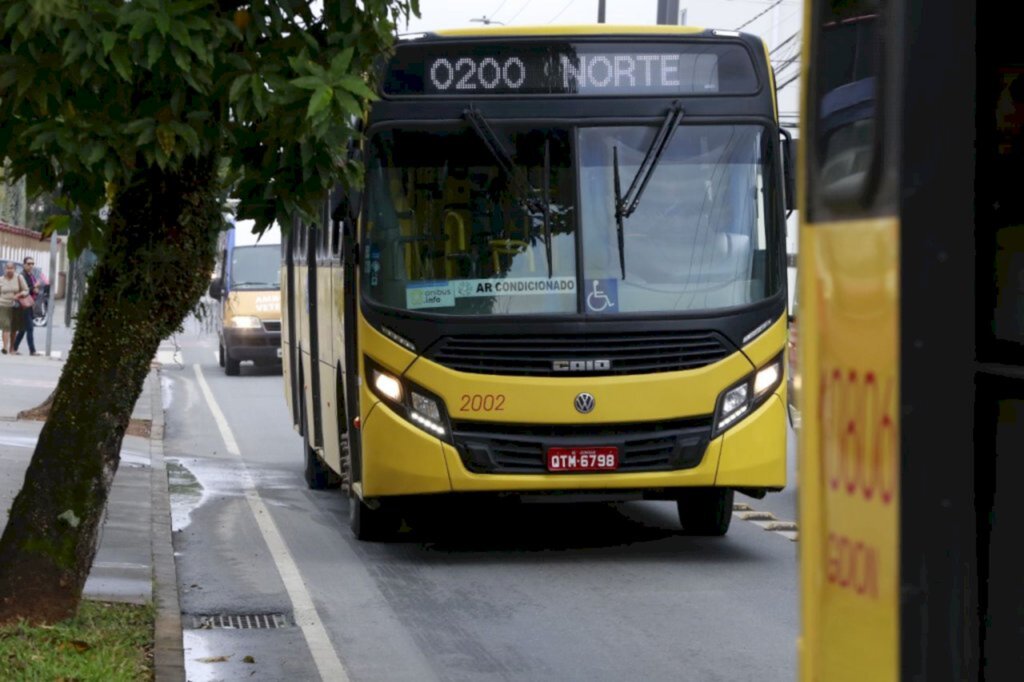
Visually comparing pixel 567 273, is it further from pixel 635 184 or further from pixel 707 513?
pixel 707 513

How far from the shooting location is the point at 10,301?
121ft

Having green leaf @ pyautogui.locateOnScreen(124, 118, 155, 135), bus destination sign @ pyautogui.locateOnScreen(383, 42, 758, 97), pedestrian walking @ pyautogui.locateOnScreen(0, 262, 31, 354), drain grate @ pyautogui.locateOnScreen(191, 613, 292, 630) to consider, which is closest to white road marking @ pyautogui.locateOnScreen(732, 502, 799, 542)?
bus destination sign @ pyautogui.locateOnScreen(383, 42, 758, 97)

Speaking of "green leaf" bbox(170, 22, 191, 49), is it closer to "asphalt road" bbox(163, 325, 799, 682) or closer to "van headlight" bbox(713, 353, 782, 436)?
"asphalt road" bbox(163, 325, 799, 682)

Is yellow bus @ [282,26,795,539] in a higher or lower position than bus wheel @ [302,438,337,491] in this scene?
higher

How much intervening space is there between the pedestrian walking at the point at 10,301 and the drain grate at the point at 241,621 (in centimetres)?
2775

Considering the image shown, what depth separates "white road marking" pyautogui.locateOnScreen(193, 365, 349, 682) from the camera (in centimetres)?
837

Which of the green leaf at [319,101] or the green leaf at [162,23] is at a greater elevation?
the green leaf at [162,23]

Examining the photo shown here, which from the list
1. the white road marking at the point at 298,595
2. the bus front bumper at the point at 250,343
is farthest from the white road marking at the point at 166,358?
the white road marking at the point at 298,595

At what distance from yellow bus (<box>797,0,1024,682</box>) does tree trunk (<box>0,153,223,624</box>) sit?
17.9 feet

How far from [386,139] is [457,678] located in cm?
395

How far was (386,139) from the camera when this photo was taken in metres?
11.0

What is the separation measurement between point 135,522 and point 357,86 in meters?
6.38

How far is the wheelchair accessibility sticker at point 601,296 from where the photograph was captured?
10.9m

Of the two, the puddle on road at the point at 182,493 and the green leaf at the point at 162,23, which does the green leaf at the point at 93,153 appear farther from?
the puddle on road at the point at 182,493
